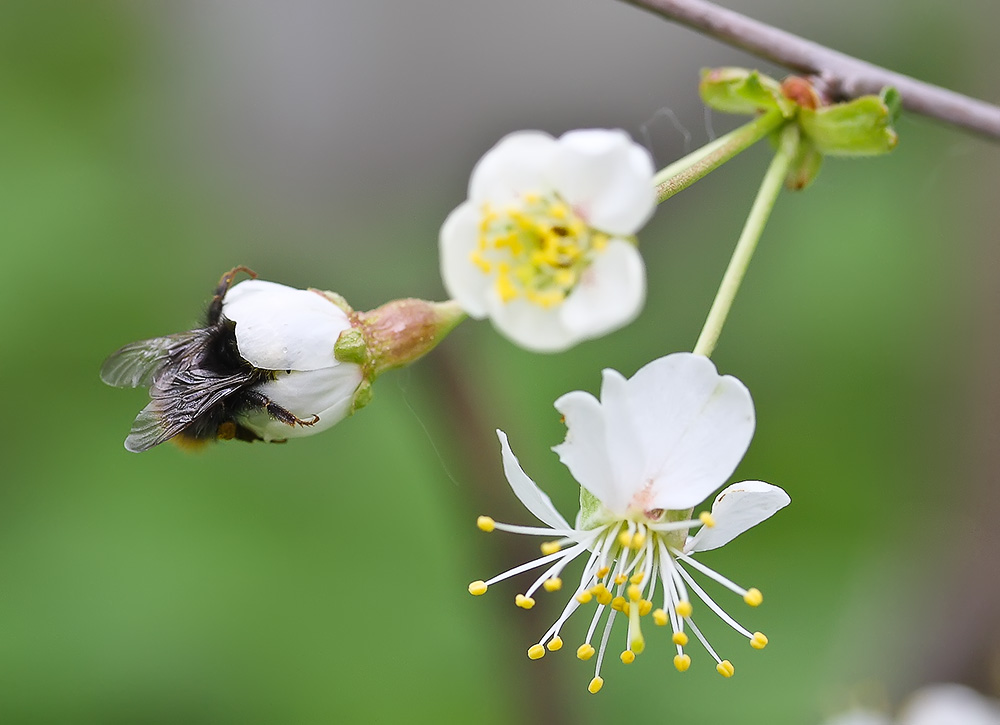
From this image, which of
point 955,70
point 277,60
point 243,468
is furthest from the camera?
A: point 277,60

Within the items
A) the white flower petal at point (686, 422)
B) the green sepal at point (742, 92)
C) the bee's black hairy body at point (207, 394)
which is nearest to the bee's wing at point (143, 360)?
the bee's black hairy body at point (207, 394)

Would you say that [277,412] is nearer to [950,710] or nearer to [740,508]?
[740,508]

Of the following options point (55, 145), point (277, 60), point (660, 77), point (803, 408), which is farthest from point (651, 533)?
point (277, 60)

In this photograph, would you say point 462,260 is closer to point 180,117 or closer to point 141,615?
point 141,615

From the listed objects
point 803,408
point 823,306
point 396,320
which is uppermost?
point 396,320

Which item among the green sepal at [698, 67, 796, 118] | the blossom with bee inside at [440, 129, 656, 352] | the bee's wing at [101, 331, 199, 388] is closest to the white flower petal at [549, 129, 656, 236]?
the blossom with bee inside at [440, 129, 656, 352]

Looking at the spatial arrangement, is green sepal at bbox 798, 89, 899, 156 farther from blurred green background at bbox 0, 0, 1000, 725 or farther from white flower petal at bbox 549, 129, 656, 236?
blurred green background at bbox 0, 0, 1000, 725

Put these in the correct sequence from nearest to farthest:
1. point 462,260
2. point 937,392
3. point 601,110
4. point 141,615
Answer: point 462,260
point 141,615
point 937,392
point 601,110
